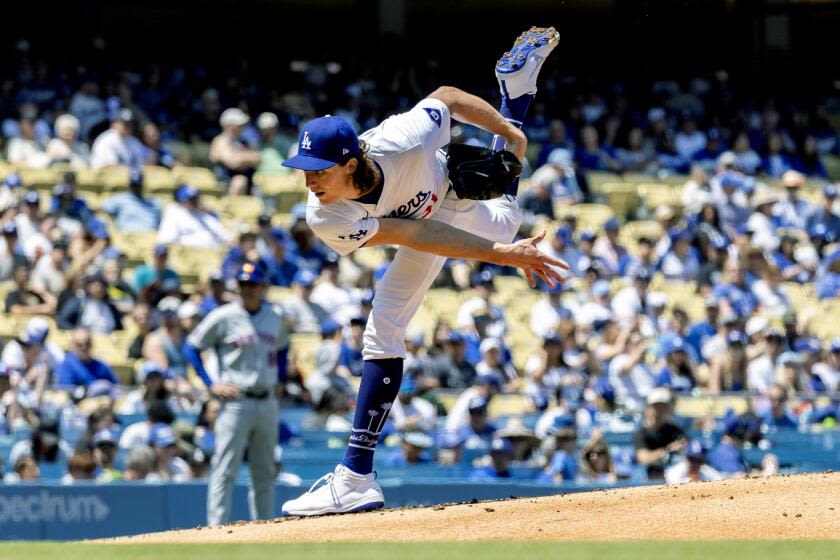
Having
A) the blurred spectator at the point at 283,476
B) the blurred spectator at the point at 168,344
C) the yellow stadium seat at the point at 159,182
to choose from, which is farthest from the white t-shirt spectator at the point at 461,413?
the yellow stadium seat at the point at 159,182

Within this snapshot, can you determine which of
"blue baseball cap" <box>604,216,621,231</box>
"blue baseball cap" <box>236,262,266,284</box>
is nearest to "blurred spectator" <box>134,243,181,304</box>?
"blue baseball cap" <box>236,262,266,284</box>

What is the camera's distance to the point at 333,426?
10.4 m

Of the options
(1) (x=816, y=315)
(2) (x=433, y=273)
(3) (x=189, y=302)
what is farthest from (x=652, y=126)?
(2) (x=433, y=273)

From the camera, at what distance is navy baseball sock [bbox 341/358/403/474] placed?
6367 mm

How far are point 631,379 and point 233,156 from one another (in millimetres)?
4928

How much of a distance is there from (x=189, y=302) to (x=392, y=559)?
6919mm

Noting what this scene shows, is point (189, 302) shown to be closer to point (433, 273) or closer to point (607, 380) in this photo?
point (607, 380)

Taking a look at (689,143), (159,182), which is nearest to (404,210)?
(159,182)

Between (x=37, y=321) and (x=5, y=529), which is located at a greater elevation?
(x=37, y=321)

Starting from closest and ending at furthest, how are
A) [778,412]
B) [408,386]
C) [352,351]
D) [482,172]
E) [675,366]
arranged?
[482,172], [408,386], [778,412], [352,351], [675,366]

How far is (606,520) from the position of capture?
5.83 meters

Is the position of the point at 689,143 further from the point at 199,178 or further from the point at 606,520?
the point at 606,520

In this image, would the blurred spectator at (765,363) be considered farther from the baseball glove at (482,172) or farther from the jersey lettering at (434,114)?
the jersey lettering at (434,114)

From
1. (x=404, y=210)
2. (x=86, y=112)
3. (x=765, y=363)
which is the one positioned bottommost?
(x=765, y=363)
